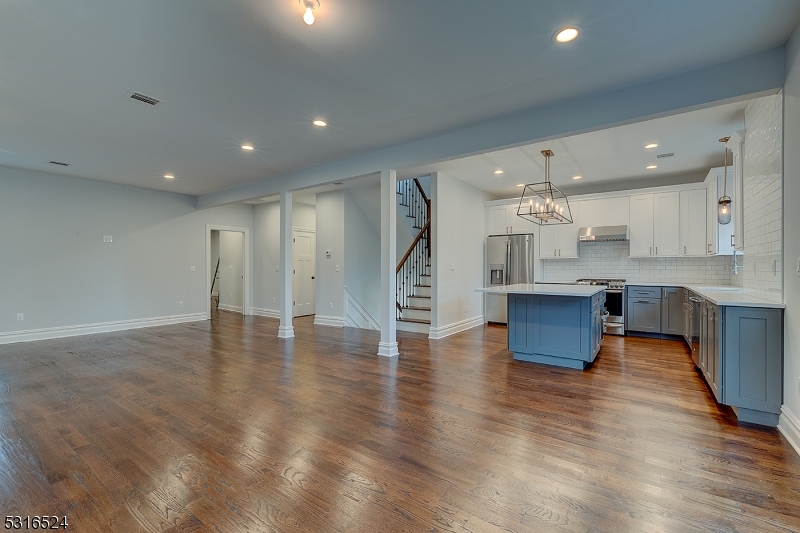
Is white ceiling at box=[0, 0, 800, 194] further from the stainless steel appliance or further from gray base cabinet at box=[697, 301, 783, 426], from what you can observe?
the stainless steel appliance

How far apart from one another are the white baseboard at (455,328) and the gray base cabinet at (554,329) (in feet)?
5.03

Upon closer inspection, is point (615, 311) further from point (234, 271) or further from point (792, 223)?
point (234, 271)

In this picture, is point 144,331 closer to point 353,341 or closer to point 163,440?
point 353,341

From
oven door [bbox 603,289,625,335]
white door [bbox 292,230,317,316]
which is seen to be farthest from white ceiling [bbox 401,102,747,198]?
white door [bbox 292,230,317,316]

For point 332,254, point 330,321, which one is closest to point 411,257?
point 332,254

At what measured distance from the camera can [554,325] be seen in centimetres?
431

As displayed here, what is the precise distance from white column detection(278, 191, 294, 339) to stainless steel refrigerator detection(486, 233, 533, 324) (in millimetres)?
3851

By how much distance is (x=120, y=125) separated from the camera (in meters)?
3.96

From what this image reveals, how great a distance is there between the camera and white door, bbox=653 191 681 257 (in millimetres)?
6027

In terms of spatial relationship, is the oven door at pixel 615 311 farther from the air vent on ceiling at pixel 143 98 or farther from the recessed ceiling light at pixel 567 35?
the air vent on ceiling at pixel 143 98

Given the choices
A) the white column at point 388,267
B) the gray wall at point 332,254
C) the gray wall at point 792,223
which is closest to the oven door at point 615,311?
the gray wall at point 792,223

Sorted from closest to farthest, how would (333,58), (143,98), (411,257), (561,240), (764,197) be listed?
(333,58)
(764,197)
(143,98)
(561,240)
(411,257)

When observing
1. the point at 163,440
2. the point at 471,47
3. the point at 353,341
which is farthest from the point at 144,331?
the point at 471,47

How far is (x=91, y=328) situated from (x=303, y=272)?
160 inches
